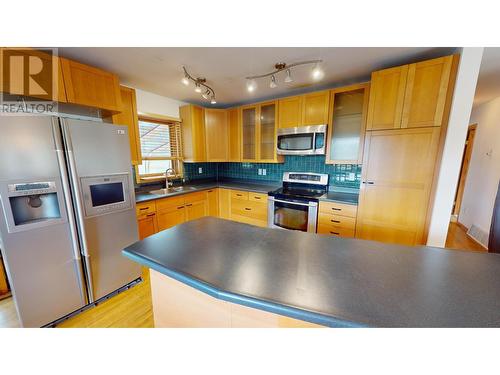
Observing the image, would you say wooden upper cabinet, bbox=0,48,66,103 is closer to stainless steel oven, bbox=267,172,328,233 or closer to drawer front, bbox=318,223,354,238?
stainless steel oven, bbox=267,172,328,233

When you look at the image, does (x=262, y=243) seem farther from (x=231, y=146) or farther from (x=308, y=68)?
(x=231, y=146)

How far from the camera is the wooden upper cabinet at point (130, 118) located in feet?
7.14

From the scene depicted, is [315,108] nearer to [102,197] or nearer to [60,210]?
[102,197]

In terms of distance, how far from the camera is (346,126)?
8.00 ft

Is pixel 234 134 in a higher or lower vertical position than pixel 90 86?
lower

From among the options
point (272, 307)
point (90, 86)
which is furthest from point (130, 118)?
point (272, 307)

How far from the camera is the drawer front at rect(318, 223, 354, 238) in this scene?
2.21m

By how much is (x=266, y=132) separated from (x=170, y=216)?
6.66 ft

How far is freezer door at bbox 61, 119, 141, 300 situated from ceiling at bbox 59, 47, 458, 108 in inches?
29.6

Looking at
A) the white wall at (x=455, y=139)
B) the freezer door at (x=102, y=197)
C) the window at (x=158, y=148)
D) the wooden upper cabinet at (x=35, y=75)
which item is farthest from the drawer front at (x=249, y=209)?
the wooden upper cabinet at (x=35, y=75)

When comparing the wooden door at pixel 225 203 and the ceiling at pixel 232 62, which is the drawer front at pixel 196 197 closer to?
the wooden door at pixel 225 203

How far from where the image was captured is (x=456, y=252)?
0.89m

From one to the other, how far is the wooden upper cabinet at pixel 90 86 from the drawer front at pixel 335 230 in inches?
111
